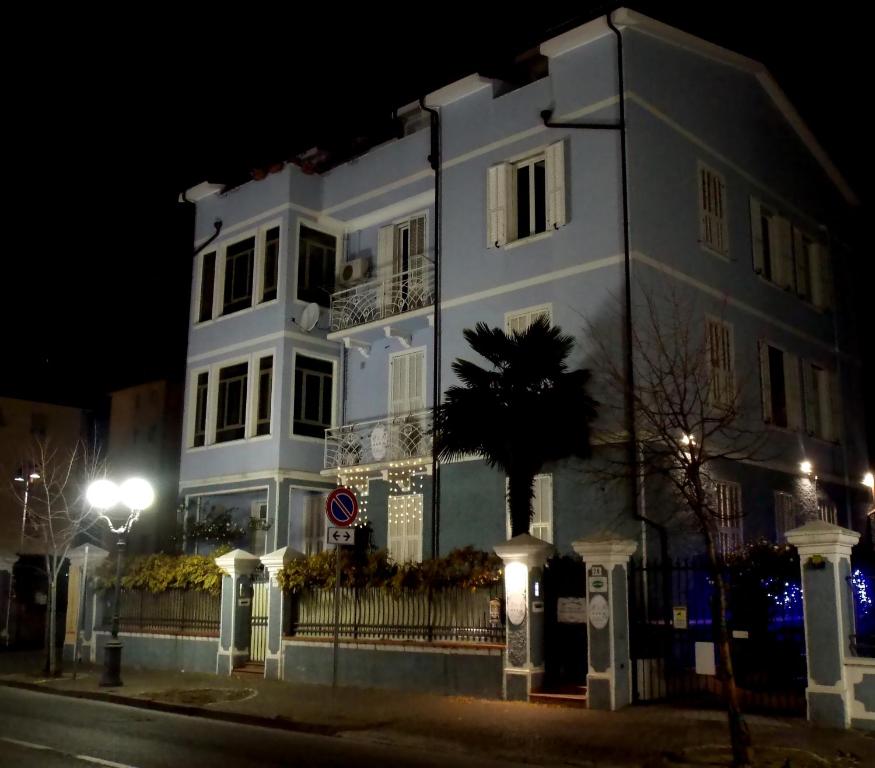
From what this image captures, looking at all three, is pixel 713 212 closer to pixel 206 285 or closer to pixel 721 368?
pixel 721 368

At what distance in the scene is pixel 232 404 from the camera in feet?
80.9

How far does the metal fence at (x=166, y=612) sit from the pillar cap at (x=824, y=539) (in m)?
12.1

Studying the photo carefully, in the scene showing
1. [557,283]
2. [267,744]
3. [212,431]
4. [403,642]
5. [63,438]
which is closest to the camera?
[267,744]

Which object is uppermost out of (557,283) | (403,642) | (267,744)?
(557,283)

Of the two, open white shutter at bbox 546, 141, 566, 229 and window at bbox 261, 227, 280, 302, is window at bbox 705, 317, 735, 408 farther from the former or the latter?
window at bbox 261, 227, 280, 302

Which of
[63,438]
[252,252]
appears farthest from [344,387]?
[63,438]

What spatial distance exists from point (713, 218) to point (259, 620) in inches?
490

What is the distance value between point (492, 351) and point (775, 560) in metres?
5.87

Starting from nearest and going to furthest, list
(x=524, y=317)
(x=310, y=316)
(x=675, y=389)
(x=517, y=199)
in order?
(x=675, y=389), (x=524, y=317), (x=517, y=199), (x=310, y=316)

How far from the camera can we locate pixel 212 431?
24.8m

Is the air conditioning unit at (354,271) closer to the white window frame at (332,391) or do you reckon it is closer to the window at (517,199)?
the white window frame at (332,391)

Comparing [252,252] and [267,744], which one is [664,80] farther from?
[267,744]

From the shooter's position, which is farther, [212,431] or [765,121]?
[212,431]

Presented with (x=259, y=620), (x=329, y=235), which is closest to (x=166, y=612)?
(x=259, y=620)
